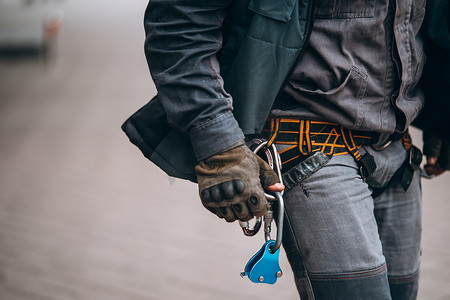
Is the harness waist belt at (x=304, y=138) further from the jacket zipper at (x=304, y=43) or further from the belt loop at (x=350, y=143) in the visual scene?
the jacket zipper at (x=304, y=43)

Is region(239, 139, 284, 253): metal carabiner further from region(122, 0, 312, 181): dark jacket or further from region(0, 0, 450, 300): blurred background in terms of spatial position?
region(0, 0, 450, 300): blurred background

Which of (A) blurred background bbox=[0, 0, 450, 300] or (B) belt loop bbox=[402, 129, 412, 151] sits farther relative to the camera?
(A) blurred background bbox=[0, 0, 450, 300]

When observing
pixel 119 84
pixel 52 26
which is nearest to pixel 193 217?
pixel 119 84

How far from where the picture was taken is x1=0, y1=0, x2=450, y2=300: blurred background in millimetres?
3475

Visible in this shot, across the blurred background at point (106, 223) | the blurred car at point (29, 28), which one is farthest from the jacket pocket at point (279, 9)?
the blurred car at point (29, 28)

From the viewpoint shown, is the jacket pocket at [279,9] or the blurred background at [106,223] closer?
the jacket pocket at [279,9]

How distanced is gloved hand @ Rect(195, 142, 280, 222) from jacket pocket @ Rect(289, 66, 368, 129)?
0.24 metres

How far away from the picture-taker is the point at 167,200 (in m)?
4.88

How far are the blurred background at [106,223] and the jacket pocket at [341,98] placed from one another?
1.92 m

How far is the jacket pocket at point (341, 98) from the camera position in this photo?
1621mm

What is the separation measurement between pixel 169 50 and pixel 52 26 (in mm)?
A: 10180

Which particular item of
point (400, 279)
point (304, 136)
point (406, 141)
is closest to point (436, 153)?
point (406, 141)

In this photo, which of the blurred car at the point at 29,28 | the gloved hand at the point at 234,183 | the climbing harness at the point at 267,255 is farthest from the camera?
the blurred car at the point at 29,28

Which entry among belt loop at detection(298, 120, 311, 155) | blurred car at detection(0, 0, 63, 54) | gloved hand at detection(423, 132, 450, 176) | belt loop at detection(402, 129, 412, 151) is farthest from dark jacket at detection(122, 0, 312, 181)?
blurred car at detection(0, 0, 63, 54)
